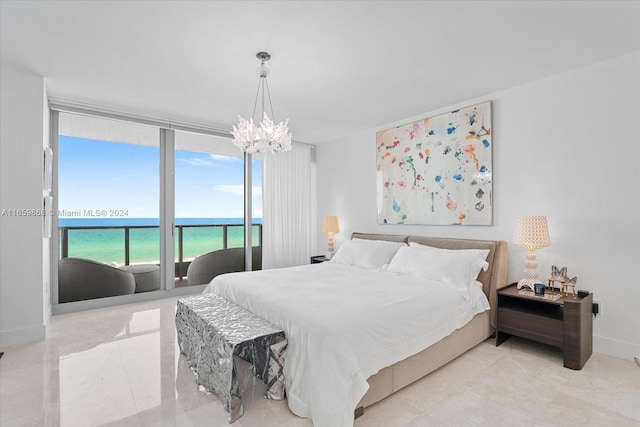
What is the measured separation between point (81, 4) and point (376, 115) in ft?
10.4

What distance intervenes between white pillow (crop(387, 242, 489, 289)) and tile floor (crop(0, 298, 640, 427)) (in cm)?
66

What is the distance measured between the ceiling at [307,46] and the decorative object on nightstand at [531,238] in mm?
1403

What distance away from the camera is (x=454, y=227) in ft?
12.5

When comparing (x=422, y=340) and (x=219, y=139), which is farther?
(x=219, y=139)

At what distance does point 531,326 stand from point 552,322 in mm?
170

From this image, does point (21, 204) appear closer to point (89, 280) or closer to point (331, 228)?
point (89, 280)

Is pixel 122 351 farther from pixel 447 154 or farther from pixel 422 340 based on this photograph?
pixel 447 154

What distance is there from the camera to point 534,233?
2834 mm

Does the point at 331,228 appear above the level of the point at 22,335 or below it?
above

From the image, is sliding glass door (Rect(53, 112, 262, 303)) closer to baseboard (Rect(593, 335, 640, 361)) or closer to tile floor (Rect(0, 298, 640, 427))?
tile floor (Rect(0, 298, 640, 427))

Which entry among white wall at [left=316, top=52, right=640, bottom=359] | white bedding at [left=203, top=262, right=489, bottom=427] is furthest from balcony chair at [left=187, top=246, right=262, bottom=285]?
white wall at [left=316, top=52, right=640, bottom=359]

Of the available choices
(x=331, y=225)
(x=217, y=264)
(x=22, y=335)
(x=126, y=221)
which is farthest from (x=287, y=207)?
(x=22, y=335)

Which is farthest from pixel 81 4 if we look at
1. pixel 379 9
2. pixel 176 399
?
pixel 176 399

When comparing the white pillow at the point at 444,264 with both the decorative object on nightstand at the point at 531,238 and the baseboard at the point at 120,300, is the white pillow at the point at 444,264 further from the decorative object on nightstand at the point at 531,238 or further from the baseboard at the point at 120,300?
the baseboard at the point at 120,300
